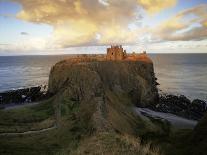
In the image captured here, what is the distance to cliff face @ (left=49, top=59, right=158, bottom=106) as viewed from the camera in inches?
2705

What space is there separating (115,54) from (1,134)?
59.5m

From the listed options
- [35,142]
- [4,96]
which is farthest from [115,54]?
[35,142]

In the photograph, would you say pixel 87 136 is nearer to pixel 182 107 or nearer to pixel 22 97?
pixel 182 107

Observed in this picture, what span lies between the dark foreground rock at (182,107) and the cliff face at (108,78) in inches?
133

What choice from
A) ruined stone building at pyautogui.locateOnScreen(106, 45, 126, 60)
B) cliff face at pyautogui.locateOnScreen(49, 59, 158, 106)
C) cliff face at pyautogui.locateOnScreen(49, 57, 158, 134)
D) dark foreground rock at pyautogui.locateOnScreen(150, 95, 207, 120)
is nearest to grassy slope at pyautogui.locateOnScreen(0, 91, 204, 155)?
cliff face at pyautogui.locateOnScreen(49, 57, 158, 134)

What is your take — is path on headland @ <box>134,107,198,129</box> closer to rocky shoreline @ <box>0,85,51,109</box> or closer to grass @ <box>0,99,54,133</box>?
grass @ <box>0,99,54,133</box>

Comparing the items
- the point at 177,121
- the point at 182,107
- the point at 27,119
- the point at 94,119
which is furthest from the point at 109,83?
the point at 94,119

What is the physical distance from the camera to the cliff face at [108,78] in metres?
68.7

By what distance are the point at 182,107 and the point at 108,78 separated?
1868cm

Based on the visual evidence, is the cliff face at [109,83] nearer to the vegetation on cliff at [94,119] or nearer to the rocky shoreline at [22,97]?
the vegetation on cliff at [94,119]

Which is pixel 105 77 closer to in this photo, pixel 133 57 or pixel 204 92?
pixel 133 57

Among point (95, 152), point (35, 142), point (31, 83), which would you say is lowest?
point (31, 83)

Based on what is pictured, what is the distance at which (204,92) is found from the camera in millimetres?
103625

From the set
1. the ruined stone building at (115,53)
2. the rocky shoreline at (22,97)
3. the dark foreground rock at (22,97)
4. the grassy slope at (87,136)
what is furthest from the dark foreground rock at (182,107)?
the dark foreground rock at (22,97)
